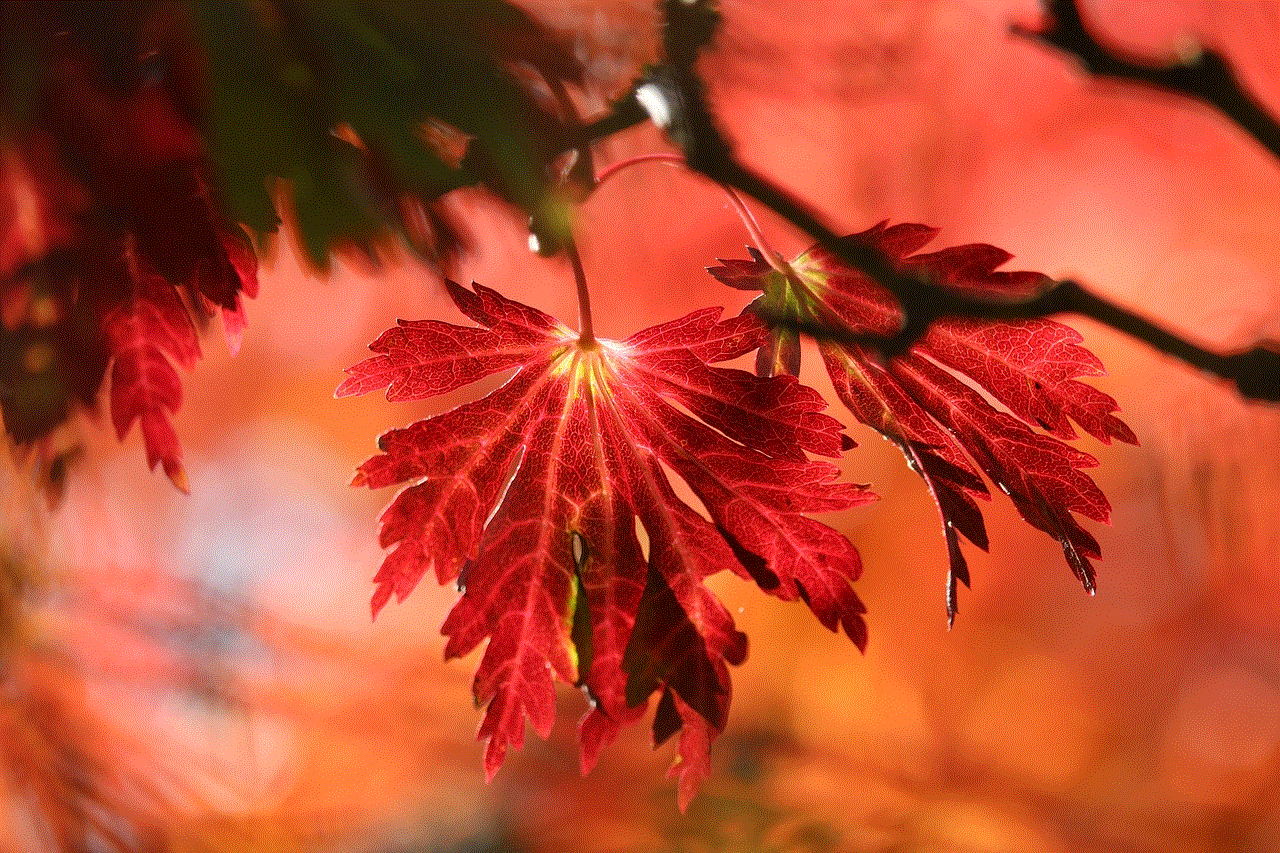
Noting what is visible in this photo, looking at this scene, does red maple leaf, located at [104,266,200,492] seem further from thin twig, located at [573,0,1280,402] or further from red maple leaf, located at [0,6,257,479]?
thin twig, located at [573,0,1280,402]

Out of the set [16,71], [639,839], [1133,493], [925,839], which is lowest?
[639,839]

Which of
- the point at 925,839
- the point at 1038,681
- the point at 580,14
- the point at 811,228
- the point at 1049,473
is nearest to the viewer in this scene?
the point at 811,228

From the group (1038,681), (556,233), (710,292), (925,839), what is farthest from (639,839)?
(556,233)

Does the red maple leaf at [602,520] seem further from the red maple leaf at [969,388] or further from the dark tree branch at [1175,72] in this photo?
the dark tree branch at [1175,72]

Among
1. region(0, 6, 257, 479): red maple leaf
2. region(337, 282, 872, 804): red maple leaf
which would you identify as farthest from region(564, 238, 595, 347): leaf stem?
region(0, 6, 257, 479): red maple leaf

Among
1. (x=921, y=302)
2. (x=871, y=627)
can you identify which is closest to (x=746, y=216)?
(x=921, y=302)

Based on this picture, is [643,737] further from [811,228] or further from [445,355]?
[811,228]

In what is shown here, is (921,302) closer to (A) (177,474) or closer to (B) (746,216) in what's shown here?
(B) (746,216)

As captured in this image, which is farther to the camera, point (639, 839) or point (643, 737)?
point (643, 737)

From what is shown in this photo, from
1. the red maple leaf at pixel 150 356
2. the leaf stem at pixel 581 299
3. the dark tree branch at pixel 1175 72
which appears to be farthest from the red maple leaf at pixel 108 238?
the dark tree branch at pixel 1175 72
